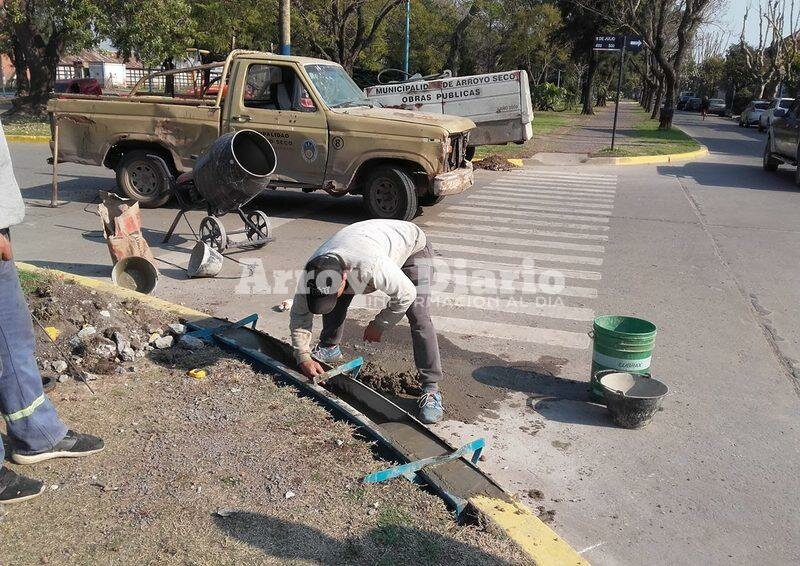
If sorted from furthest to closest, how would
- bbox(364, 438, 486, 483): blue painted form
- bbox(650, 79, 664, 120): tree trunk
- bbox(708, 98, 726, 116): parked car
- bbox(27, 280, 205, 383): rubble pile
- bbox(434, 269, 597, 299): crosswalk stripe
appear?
bbox(708, 98, 726, 116): parked car → bbox(650, 79, 664, 120): tree trunk → bbox(434, 269, 597, 299): crosswalk stripe → bbox(27, 280, 205, 383): rubble pile → bbox(364, 438, 486, 483): blue painted form

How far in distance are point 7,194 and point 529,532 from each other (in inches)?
108

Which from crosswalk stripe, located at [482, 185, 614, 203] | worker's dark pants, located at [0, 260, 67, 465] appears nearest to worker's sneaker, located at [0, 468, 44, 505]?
worker's dark pants, located at [0, 260, 67, 465]

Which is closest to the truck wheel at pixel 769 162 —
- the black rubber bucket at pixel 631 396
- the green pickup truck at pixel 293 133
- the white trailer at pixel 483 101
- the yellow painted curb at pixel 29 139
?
the white trailer at pixel 483 101

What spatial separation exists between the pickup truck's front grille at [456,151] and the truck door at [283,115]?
1.69m

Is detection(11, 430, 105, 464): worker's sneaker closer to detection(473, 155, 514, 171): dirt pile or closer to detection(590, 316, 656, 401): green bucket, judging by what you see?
detection(590, 316, 656, 401): green bucket

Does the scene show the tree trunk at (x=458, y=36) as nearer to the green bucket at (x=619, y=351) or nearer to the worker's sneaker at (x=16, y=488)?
the green bucket at (x=619, y=351)

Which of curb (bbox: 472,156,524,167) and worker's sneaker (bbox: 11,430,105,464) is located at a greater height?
curb (bbox: 472,156,524,167)

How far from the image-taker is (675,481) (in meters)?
3.85

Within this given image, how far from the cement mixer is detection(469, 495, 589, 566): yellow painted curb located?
5.14 meters

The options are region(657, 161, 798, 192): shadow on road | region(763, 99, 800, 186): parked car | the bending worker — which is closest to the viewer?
the bending worker

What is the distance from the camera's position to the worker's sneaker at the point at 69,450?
338 centimetres

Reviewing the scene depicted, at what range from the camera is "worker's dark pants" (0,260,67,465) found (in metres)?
3.14

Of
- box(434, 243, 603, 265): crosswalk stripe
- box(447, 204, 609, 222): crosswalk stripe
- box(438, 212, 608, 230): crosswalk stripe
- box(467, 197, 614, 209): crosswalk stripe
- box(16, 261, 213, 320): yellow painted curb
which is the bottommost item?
box(16, 261, 213, 320): yellow painted curb

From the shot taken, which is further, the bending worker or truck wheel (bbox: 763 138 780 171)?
truck wheel (bbox: 763 138 780 171)
